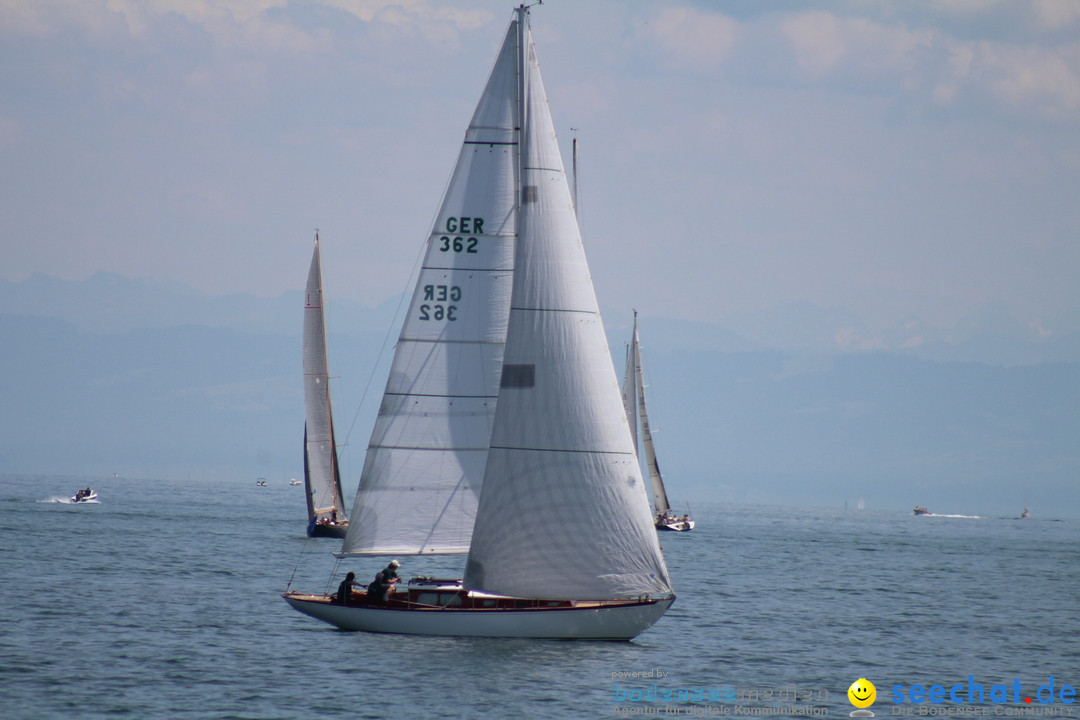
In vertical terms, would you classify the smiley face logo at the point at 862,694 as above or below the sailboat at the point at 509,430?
below

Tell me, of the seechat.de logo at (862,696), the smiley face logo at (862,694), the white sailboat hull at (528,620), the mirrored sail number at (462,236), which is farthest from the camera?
the mirrored sail number at (462,236)

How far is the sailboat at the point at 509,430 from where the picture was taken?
102ft

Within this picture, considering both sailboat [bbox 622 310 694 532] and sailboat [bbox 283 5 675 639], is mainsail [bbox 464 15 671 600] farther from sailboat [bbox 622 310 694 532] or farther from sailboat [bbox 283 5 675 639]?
sailboat [bbox 622 310 694 532]

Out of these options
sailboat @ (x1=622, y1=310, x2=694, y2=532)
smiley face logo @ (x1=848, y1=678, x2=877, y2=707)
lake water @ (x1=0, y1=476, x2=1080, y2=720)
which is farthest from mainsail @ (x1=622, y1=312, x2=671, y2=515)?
smiley face logo @ (x1=848, y1=678, x2=877, y2=707)

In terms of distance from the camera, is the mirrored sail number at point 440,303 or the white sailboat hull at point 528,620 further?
the mirrored sail number at point 440,303

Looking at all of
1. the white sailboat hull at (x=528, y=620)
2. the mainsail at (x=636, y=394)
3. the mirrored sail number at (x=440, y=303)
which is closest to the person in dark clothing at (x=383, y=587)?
the white sailboat hull at (x=528, y=620)

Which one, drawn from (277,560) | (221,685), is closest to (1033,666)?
(221,685)

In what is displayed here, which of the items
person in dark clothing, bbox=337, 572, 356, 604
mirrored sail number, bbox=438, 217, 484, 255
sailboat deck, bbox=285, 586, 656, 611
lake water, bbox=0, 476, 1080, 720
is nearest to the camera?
lake water, bbox=0, 476, 1080, 720

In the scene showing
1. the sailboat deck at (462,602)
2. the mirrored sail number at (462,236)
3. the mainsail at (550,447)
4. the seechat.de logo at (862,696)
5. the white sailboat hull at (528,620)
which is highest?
the mirrored sail number at (462,236)

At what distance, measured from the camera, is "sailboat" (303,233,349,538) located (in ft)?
224

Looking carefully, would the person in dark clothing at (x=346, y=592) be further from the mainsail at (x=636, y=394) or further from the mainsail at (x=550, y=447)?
the mainsail at (x=636, y=394)

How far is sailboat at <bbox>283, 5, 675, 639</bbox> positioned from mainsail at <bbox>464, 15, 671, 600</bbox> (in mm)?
33

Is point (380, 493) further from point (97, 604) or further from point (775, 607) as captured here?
point (775, 607)

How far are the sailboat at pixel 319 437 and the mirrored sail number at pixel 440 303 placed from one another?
35.7 metres
